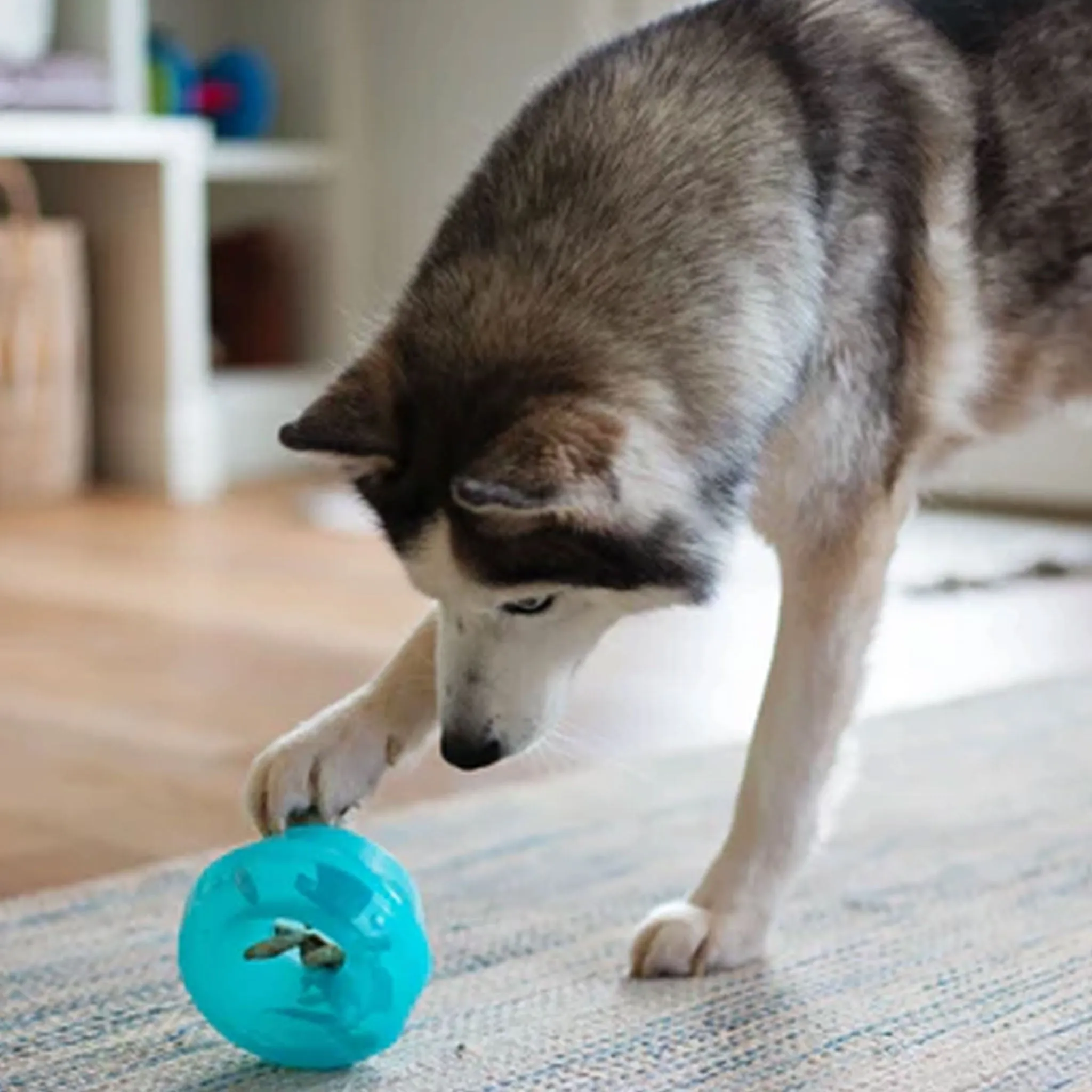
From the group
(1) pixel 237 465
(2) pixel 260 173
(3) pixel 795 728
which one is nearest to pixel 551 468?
(3) pixel 795 728

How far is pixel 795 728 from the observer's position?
1.54 meters

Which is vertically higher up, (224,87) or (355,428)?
(355,428)

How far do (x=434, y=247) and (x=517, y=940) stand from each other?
54 cm

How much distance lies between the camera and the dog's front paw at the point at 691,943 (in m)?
A: 1.49

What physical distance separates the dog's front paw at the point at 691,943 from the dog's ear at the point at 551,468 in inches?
15.9

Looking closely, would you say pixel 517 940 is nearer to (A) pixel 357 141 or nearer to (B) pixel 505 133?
(B) pixel 505 133

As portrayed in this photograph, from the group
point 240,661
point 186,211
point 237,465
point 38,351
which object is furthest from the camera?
point 237,465

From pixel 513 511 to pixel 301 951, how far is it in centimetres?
31

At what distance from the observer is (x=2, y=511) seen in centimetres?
395

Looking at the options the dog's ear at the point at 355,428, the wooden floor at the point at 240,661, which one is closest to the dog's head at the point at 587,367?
the dog's ear at the point at 355,428

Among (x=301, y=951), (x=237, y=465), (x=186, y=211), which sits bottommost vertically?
(x=237, y=465)

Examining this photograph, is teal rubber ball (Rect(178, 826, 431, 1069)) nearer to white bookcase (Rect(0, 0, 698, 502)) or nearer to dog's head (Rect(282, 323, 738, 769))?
dog's head (Rect(282, 323, 738, 769))

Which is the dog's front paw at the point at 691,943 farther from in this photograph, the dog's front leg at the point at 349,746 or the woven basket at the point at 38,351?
the woven basket at the point at 38,351

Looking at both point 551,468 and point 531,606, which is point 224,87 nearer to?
point 531,606
